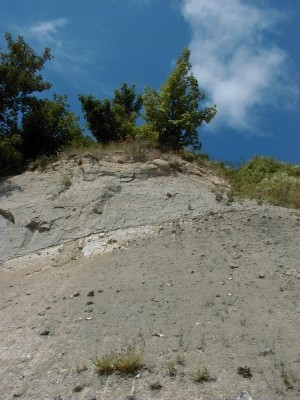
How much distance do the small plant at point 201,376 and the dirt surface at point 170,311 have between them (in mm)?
42

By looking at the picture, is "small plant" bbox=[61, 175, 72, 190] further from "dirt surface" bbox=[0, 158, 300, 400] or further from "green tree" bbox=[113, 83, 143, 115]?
"green tree" bbox=[113, 83, 143, 115]

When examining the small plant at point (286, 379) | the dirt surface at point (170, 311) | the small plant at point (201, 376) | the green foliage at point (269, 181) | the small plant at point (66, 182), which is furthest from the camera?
the small plant at point (66, 182)

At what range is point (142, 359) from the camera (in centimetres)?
767

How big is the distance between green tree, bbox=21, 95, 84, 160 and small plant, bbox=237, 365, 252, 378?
11798mm

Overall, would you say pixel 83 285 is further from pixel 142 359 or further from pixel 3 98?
pixel 3 98

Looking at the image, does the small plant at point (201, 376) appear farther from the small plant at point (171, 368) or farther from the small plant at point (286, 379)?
the small plant at point (286, 379)

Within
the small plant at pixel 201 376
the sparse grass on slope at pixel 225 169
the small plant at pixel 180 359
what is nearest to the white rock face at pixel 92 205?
the sparse grass on slope at pixel 225 169

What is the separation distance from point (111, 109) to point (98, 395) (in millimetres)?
14159

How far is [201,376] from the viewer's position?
7.16 meters

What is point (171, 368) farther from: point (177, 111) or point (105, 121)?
point (105, 121)

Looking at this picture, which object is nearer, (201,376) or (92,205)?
(201,376)

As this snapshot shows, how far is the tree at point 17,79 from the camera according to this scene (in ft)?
58.7

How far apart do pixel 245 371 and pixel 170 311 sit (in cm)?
231

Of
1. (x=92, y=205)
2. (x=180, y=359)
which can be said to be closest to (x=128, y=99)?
(x=92, y=205)
